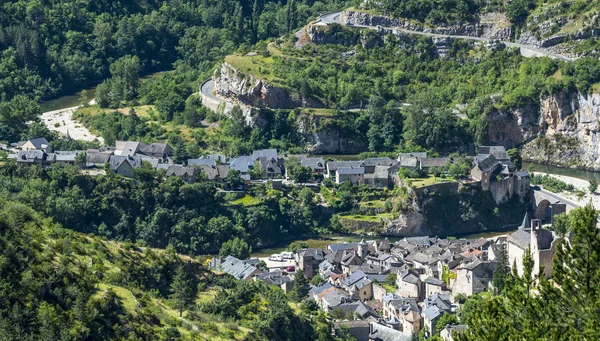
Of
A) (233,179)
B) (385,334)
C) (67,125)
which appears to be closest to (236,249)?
(233,179)

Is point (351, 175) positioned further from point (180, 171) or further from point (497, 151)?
point (497, 151)

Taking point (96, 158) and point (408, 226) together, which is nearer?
point (408, 226)

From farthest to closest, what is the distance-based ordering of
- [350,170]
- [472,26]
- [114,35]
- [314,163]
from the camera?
1. [114,35]
2. [472,26]
3. [314,163]
4. [350,170]

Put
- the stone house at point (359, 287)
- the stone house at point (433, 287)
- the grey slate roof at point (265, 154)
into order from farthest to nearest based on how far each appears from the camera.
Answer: the grey slate roof at point (265, 154) < the stone house at point (359, 287) < the stone house at point (433, 287)

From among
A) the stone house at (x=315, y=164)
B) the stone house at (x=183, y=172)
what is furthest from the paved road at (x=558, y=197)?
the stone house at (x=183, y=172)

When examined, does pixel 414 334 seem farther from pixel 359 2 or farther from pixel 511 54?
pixel 359 2

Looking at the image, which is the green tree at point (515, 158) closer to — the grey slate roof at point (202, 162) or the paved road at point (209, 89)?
the grey slate roof at point (202, 162)
